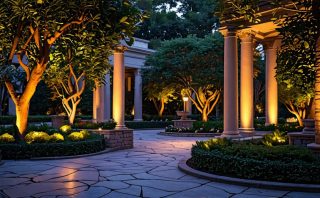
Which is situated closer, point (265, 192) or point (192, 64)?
point (265, 192)

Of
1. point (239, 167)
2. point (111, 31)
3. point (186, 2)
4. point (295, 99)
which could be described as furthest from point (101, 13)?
point (186, 2)

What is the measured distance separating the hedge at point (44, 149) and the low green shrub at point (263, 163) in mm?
5967

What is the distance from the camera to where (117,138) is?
17.5m

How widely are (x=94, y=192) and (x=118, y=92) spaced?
1072 centimetres

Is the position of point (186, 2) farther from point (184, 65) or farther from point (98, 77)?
point (98, 77)

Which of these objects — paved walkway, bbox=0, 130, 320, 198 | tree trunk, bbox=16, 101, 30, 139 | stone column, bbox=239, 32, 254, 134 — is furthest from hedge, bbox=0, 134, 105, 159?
stone column, bbox=239, 32, 254, 134

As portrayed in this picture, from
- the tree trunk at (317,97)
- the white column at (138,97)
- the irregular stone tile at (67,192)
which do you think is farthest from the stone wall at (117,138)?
the white column at (138,97)

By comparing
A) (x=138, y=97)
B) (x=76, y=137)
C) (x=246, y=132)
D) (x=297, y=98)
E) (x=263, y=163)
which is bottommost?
(x=263, y=163)

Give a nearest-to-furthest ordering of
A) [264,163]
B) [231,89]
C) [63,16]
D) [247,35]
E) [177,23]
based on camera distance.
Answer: [264,163]
[63,16]
[231,89]
[247,35]
[177,23]

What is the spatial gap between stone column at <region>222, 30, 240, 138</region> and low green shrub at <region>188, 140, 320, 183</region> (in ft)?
16.0

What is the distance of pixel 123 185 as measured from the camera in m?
8.91

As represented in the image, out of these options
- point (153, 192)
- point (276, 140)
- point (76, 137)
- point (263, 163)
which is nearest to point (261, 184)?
point (263, 163)

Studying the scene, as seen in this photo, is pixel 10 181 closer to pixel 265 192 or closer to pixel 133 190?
pixel 133 190

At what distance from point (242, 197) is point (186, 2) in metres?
54.4
